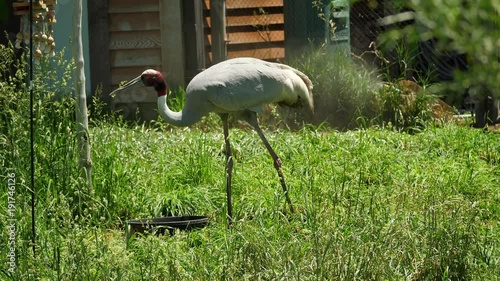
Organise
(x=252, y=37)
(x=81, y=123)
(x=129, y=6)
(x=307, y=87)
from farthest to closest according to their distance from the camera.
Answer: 1. (x=252, y=37)
2. (x=129, y=6)
3. (x=307, y=87)
4. (x=81, y=123)

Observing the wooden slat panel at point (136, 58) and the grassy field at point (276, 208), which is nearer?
the grassy field at point (276, 208)

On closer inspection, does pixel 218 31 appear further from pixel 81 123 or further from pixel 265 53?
pixel 81 123

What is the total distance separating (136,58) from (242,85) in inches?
182

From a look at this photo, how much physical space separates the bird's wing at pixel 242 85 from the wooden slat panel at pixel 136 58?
423cm

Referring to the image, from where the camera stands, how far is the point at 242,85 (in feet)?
23.0

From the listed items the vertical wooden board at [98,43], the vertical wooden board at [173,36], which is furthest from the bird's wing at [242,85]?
the vertical wooden board at [98,43]

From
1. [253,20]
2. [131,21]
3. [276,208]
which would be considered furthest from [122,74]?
[276,208]

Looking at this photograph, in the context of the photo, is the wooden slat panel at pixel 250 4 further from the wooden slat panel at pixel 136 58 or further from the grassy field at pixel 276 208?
the grassy field at pixel 276 208

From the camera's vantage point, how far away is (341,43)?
11.9m

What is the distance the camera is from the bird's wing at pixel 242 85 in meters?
6.96

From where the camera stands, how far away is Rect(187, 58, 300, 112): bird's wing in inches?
274

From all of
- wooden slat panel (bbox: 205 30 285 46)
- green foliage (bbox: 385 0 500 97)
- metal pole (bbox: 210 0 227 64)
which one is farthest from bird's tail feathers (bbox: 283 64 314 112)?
wooden slat panel (bbox: 205 30 285 46)

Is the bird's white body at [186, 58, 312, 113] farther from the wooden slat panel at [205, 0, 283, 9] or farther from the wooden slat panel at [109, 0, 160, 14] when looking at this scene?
the wooden slat panel at [205, 0, 283, 9]

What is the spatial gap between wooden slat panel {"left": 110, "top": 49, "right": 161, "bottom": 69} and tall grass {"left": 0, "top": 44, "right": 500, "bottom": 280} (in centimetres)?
148
